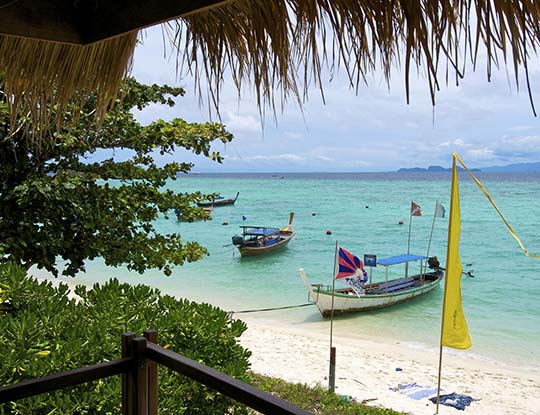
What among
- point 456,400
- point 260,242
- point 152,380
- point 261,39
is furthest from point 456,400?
point 260,242

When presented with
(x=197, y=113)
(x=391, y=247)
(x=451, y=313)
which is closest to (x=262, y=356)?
(x=451, y=313)

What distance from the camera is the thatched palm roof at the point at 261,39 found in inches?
36.6

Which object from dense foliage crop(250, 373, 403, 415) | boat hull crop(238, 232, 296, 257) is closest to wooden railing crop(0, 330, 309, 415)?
dense foliage crop(250, 373, 403, 415)

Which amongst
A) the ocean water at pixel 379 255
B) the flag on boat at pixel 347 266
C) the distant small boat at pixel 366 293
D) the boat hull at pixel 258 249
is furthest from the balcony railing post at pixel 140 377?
the boat hull at pixel 258 249

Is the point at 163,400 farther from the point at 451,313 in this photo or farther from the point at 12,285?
the point at 451,313

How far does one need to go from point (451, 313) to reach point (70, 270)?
4.20m

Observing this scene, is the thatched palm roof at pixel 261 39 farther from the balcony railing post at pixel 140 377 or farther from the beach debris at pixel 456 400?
the beach debris at pixel 456 400

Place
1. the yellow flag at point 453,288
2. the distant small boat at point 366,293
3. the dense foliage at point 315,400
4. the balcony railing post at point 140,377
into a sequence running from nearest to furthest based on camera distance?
the balcony railing post at point 140,377
the dense foliage at point 315,400
the yellow flag at point 453,288
the distant small boat at point 366,293

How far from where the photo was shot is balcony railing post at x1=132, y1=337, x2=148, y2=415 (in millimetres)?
1329

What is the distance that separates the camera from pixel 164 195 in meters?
4.18

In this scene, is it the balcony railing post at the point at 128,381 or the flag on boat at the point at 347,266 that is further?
the flag on boat at the point at 347,266

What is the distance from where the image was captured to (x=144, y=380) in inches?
53.7

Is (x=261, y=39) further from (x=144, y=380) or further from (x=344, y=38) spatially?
(x=144, y=380)

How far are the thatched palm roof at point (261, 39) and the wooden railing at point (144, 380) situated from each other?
686 millimetres
